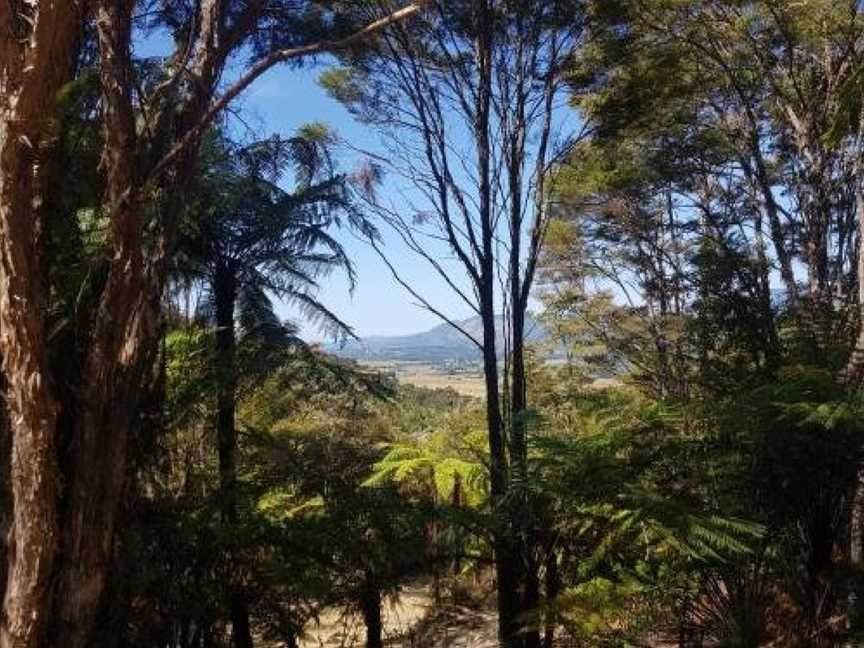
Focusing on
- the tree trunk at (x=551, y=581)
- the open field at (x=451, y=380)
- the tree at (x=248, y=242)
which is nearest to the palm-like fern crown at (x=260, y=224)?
the tree at (x=248, y=242)

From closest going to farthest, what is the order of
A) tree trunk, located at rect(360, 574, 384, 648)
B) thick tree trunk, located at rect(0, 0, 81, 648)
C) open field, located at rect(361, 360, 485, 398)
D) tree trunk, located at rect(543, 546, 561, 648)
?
thick tree trunk, located at rect(0, 0, 81, 648), tree trunk, located at rect(543, 546, 561, 648), tree trunk, located at rect(360, 574, 384, 648), open field, located at rect(361, 360, 485, 398)

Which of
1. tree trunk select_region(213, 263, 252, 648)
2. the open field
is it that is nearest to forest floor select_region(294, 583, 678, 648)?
tree trunk select_region(213, 263, 252, 648)

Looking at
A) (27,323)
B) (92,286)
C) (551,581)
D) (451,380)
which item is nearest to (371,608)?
(551,581)

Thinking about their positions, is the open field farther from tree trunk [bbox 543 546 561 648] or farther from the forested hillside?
tree trunk [bbox 543 546 561 648]

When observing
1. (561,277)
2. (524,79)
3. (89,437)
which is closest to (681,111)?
(524,79)

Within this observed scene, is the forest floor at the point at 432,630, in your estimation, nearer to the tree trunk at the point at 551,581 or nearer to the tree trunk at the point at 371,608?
the tree trunk at the point at 371,608

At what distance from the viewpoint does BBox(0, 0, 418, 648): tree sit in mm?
2598

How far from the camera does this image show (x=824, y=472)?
390 centimetres

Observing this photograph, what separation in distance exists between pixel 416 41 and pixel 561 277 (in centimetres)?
1015

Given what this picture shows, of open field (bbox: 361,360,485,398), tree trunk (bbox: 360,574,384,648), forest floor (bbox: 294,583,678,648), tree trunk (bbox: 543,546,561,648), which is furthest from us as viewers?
open field (bbox: 361,360,485,398)

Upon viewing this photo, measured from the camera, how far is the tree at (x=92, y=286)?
2598 mm

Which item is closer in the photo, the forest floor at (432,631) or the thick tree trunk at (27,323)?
the thick tree trunk at (27,323)

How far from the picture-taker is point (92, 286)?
3.46m

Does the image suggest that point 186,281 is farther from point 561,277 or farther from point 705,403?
point 561,277
